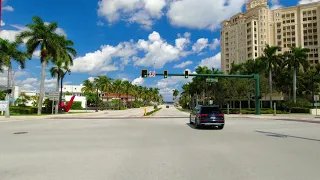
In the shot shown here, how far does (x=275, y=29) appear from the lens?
5049 inches

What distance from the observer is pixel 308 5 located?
121 meters

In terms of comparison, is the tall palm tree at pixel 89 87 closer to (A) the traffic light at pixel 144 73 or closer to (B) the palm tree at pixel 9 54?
(B) the palm tree at pixel 9 54

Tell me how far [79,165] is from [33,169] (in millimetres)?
1144

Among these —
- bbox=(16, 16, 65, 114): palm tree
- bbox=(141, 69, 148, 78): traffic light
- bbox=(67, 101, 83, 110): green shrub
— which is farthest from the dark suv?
bbox=(67, 101, 83, 110): green shrub

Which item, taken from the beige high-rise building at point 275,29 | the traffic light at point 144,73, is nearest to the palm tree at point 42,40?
the traffic light at point 144,73

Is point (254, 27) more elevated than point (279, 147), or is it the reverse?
point (254, 27)

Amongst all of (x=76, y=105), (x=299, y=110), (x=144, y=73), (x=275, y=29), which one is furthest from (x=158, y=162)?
(x=275, y=29)

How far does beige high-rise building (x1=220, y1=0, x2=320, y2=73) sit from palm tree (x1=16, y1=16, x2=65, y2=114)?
97.4 metres

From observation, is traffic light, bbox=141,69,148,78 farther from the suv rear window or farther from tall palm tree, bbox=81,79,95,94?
tall palm tree, bbox=81,79,95,94

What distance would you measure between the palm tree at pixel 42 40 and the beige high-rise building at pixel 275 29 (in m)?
97.4

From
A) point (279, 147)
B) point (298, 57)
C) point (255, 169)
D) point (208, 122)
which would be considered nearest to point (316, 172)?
point (255, 169)

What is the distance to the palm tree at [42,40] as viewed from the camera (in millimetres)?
42125

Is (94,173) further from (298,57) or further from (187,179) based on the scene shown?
(298,57)

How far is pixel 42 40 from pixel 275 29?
113453 mm
